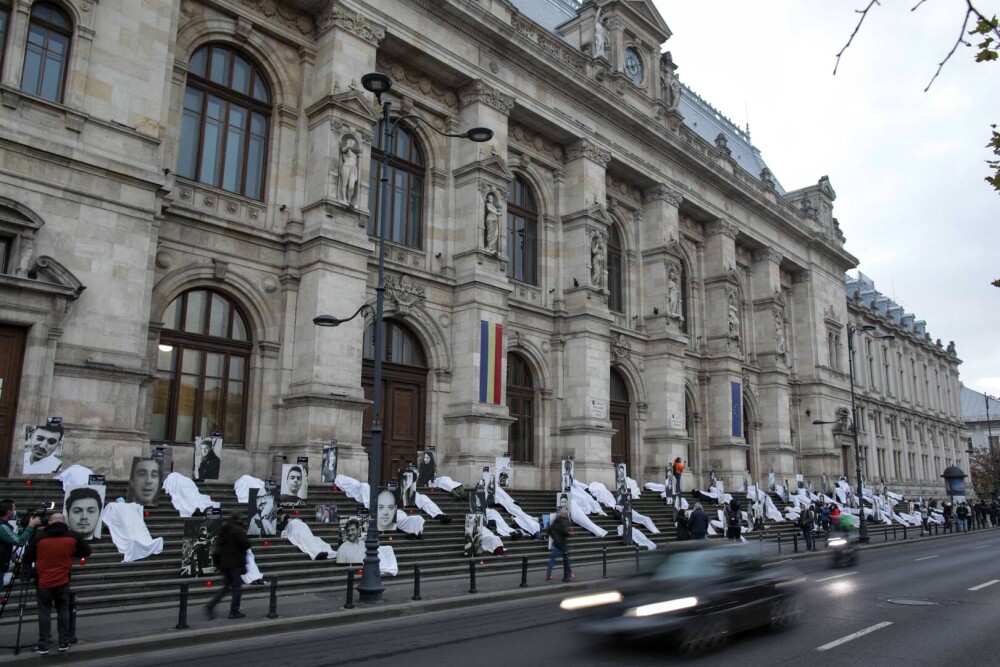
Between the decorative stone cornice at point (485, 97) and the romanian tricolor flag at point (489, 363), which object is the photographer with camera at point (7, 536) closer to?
the romanian tricolor flag at point (489, 363)

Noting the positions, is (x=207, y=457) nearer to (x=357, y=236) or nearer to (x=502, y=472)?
(x=357, y=236)

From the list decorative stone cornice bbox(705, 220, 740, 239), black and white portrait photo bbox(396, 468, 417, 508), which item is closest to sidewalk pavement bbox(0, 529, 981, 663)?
black and white portrait photo bbox(396, 468, 417, 508)

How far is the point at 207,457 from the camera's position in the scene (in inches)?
814

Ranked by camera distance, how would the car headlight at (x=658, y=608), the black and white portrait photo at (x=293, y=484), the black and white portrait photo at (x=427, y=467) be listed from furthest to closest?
the black and white portrait photo at (x=427, y=467), the black and white portrait photo at (x=293, y=484), the car headlight at (x=658, y=608)

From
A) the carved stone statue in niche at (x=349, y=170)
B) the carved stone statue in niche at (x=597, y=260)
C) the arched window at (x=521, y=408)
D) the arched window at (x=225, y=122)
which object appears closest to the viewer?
the arched window at (x=225, y=122)

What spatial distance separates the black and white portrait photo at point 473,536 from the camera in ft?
66.3

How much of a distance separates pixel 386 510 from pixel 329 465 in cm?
303

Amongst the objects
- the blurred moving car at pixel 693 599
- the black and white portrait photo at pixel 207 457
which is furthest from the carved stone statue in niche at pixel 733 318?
the blurred moving car at pixel 693 599

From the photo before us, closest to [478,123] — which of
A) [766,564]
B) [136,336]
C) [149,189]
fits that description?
[149,189]

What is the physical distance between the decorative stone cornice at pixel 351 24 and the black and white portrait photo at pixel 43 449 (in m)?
15.2

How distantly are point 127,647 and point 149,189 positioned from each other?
41.0 ft

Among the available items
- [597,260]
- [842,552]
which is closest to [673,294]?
[597,260]

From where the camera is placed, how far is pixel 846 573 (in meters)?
20.6

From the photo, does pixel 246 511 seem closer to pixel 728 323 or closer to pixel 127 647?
pixel 127 647
